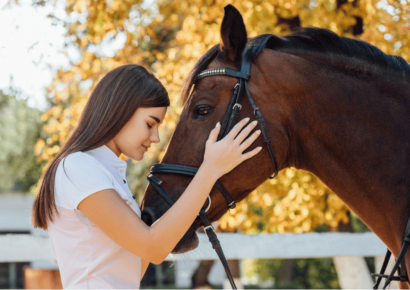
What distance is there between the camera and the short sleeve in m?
1.47

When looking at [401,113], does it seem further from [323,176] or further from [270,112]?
[270,112]

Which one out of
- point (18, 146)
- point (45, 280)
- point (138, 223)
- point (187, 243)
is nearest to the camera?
point (138, 223)

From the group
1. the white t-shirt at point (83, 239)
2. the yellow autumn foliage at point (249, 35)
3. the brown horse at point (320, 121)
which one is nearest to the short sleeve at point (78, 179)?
the white t-shirt at point (83, 239)

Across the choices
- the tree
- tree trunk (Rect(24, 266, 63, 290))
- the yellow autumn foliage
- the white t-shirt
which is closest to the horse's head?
the white t-shirt

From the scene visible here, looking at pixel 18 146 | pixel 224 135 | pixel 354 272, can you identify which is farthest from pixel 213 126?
pixel 18 146

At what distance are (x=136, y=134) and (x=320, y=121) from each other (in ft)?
2.81

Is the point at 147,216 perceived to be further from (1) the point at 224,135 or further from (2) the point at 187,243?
(1) the point at 224,135

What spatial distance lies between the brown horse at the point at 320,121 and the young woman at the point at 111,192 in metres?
0.15

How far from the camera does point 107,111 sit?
1.67 m

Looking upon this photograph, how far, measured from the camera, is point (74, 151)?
1606mm

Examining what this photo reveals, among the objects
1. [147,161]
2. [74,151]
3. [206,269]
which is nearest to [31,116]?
[147,161]

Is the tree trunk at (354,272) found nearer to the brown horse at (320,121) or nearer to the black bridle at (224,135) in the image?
the brown horse at (320,121)

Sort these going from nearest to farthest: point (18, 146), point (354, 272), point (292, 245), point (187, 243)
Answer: point (187, 243) → point (292, 245) → point (354, 272) → point (18, 146)

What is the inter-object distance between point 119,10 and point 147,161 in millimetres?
5287
